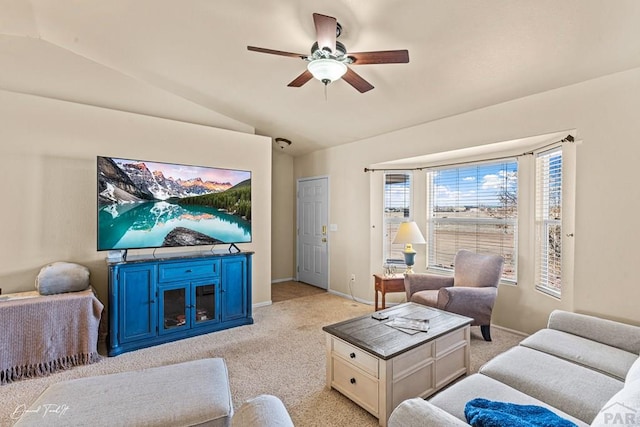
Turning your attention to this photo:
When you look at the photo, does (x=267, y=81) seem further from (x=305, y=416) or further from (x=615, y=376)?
(x=615, y=376)

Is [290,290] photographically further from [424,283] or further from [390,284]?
[424,283]

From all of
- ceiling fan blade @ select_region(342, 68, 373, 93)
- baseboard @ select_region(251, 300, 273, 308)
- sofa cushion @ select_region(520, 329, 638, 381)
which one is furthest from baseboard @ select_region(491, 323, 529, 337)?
ceiling fan blade @ select_region(342, 68, 373, 93)

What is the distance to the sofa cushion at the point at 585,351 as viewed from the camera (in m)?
1.86

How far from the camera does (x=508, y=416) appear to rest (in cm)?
111

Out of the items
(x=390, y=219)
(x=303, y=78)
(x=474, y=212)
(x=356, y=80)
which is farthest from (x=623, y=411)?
(x=390, y=219)

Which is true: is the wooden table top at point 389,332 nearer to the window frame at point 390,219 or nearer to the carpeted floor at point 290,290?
the window frame at point 390,219

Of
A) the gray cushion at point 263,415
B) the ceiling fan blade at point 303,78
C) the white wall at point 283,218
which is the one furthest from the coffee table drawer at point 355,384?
the white wall at point 283,218

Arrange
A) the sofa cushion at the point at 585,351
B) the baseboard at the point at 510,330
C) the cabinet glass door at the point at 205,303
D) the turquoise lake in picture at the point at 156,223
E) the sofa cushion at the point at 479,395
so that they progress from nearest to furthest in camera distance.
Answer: the sofa cushion at the point at 479,395 → the sofa cushion at the point at 585,351 → the turquoise lake in picture at the point at 156,223 → the baseboard at the point at 510,330 → the cabinet glass door at the point at 205,303

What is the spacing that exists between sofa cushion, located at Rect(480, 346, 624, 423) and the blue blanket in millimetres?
506

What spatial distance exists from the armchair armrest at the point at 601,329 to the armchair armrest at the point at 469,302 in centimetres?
70

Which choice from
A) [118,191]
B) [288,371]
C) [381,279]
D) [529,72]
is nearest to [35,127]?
[118,191]

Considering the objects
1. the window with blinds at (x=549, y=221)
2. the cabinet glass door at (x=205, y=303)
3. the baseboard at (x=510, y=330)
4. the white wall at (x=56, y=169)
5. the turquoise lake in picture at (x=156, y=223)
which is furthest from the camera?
the cabinet glass door at (x=205, y=303)

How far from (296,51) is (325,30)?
37.1 inches

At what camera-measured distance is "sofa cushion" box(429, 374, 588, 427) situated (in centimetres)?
152
